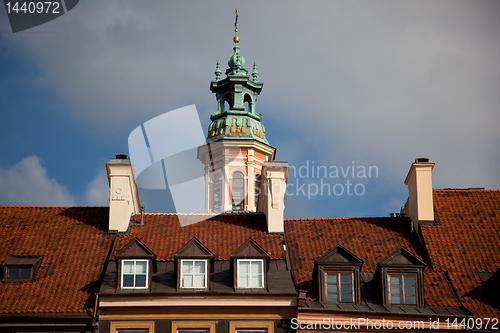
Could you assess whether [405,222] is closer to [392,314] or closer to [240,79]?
[392,314]

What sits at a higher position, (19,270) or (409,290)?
(19,270)

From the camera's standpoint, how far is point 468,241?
126 ft

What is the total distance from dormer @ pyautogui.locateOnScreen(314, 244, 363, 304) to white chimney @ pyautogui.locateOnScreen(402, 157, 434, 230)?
6.67 meters

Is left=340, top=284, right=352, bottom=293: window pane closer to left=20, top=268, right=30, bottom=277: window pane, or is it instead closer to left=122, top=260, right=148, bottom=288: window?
left=122, top=260, right=148, bottom=288: window

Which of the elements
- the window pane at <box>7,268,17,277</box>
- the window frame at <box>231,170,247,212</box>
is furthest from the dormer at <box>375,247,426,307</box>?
the window frame at <box>231,170,247,212</box>

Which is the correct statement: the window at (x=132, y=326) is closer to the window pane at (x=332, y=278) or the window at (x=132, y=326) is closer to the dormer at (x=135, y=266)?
the dormer at (x=135, y=266)

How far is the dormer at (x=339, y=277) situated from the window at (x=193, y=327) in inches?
→ 193

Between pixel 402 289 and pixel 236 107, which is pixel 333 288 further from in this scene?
pixel 236 107

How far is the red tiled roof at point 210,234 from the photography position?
37438mm

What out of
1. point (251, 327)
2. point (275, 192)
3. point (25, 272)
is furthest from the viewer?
point (275, 192)

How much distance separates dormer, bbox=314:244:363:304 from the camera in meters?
34.3

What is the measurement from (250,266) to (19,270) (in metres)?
10.5

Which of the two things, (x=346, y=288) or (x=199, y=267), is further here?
(x=199, y=267)

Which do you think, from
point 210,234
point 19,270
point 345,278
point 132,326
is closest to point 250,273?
point 345,278
